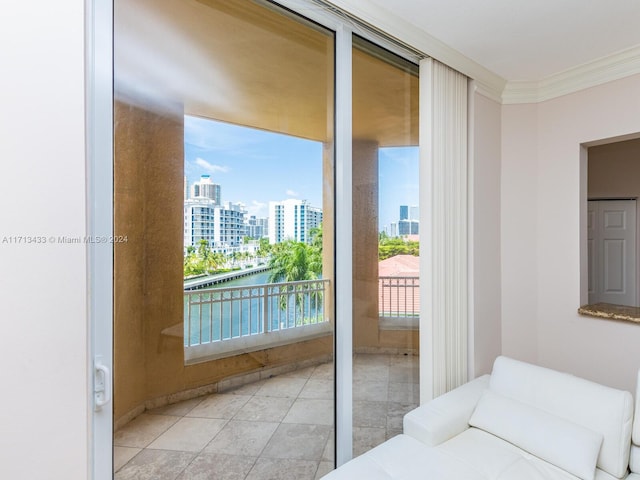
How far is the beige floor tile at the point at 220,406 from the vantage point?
1.68m

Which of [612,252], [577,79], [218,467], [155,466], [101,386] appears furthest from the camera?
[612,252]

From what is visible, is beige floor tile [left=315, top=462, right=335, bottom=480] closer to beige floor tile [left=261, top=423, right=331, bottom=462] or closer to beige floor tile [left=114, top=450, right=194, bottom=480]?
beige floor tile [left=261, top=423, right=331, bottom=462]

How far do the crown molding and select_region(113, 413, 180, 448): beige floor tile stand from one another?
10.3 ft

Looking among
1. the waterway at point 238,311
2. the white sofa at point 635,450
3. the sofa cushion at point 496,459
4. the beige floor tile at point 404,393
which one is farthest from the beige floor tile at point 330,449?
the white sofa at point 635,450

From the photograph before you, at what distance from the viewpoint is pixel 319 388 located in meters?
1.94

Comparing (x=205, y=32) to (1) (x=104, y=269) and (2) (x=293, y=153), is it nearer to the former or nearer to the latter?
(2) (x=293, y=153)

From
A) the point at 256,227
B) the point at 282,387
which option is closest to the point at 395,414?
the point at 282,387

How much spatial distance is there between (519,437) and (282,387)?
4.04 feet

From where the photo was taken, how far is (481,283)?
2.49m

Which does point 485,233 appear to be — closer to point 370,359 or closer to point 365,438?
point 370,359

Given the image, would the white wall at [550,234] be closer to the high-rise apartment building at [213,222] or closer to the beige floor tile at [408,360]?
the beige floor tile at [408,360]

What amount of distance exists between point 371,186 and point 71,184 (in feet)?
4.91

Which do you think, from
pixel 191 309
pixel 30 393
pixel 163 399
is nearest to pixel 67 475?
pixel 30 393

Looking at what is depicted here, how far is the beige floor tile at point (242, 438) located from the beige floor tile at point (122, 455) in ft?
1.29
